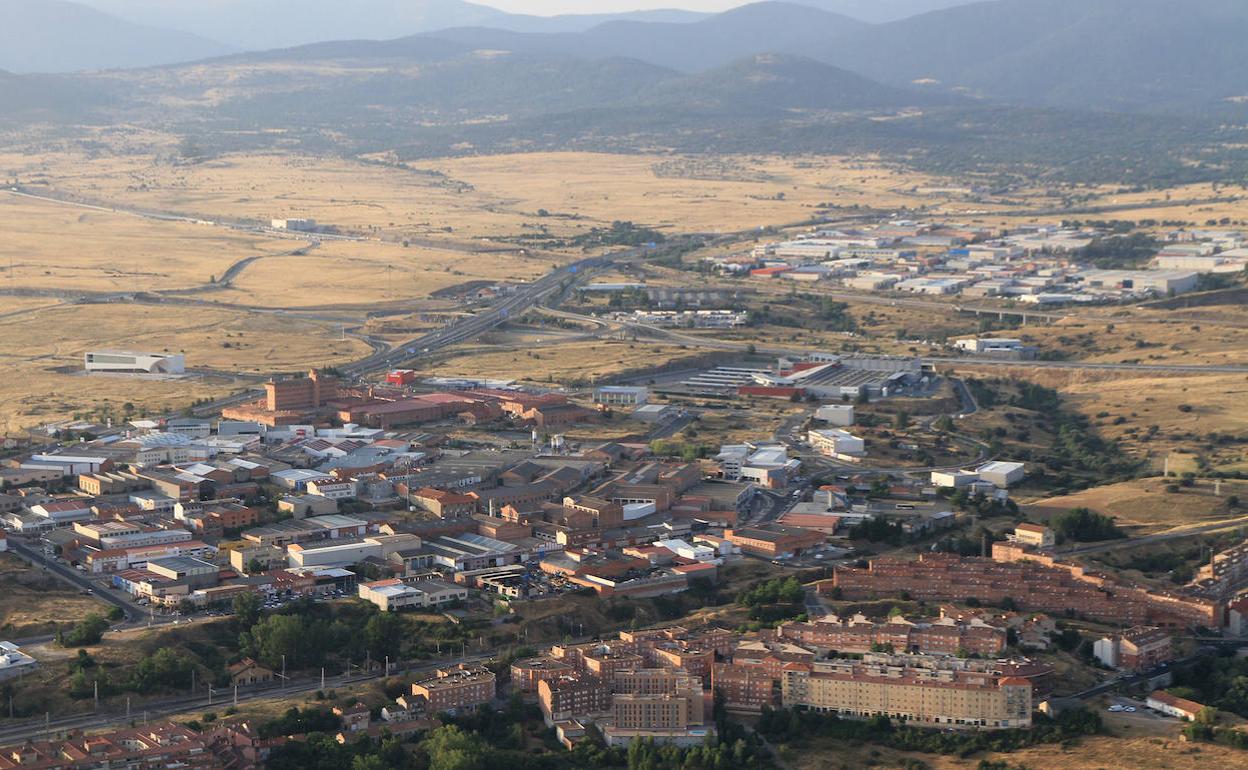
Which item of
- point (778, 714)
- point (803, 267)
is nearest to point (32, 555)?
point (778, 714)

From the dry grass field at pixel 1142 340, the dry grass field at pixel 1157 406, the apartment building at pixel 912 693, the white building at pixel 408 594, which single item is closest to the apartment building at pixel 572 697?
the apartment building at pixel 912 693

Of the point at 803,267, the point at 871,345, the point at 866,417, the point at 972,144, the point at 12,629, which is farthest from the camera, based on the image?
the point at 972,144

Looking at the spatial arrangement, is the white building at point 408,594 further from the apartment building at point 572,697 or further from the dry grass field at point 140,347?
the dry grass field at point 140,347

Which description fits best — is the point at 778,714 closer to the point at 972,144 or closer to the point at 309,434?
the point at 309,434

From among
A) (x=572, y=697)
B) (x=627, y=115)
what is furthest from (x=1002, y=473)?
(x=627, y=115)

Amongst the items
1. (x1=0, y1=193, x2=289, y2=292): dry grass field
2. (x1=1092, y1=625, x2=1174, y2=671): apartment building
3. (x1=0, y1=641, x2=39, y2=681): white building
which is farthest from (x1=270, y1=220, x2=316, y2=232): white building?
(x1=1092, y1=625, x2=1174, y2=671): apartment building

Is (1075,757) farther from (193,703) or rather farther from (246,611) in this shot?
(246,611)
